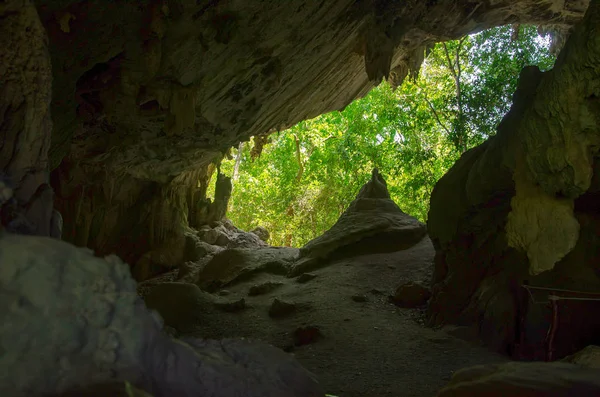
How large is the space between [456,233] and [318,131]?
44.2 feet

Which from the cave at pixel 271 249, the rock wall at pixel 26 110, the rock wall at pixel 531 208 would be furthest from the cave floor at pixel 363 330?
the rock wall at pixel 26 110

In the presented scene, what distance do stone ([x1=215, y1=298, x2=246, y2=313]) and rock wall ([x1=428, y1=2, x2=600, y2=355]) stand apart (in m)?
3.66

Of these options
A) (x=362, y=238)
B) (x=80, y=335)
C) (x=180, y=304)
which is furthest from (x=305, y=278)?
(x=80, y=335)

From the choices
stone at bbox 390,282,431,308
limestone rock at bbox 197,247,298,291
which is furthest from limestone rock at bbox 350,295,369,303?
limestone rock at bbox 197,247,298,291

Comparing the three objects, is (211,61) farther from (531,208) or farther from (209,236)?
(209,236)

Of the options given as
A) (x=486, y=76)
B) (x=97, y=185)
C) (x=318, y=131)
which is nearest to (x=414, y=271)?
(x=486, y=76)

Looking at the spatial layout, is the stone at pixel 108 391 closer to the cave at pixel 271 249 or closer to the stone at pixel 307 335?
the cave at pixel 271 249

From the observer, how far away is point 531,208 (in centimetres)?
564

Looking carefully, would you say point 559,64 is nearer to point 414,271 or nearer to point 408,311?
point 408,311

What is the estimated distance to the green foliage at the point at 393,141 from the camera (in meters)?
11.7

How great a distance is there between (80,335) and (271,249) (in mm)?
10827

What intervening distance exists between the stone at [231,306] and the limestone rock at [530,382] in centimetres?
610

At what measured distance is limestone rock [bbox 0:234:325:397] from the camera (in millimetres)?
2150

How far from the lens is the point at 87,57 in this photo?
18.9 ft
